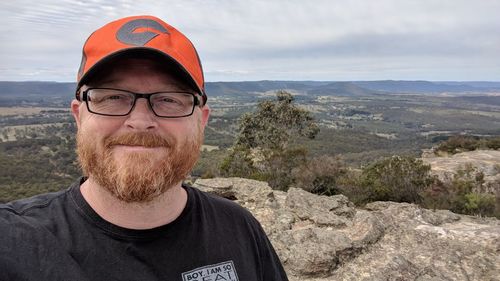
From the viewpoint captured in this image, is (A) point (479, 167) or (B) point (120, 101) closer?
(B) point (120, 101)

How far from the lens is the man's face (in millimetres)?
1555

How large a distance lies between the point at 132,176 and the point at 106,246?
30 cm

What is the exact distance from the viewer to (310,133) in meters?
24.8

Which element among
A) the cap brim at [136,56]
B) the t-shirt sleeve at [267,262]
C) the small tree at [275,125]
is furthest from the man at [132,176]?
the small tree at [275,125]

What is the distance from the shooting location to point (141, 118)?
161 cm

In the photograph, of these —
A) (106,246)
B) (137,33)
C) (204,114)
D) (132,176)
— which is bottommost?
(106,246)

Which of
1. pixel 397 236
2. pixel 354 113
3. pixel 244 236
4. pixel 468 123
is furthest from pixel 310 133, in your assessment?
pixel 354 113

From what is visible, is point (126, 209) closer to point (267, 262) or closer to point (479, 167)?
point (267, 262)

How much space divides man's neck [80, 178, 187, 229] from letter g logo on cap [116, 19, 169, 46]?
2.17ft

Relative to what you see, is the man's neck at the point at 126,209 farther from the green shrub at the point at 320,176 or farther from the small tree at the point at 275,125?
the small tree at the point at 275,125

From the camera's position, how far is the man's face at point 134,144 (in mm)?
1555

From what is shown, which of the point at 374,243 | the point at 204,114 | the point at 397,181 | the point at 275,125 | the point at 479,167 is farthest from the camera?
the point at 275,125

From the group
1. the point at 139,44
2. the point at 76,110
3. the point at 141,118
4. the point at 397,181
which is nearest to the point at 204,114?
the point at 141,118

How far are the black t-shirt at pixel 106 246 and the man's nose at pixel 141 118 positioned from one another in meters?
0.41
